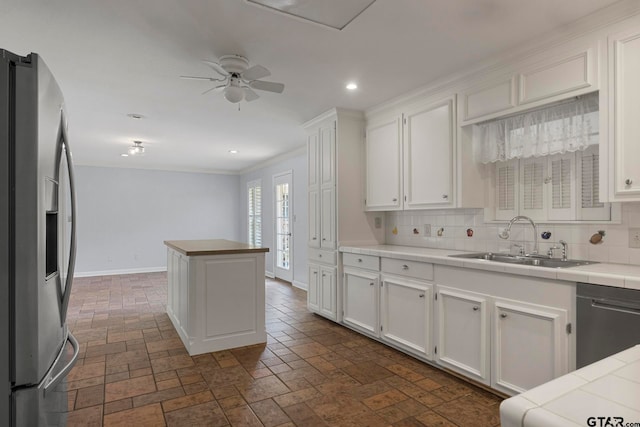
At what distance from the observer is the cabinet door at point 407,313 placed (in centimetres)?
291

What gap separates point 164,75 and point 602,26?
3090 mm

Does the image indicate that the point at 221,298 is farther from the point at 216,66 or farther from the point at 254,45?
the point at 254,45

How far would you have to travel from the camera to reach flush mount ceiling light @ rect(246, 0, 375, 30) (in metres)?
2.00

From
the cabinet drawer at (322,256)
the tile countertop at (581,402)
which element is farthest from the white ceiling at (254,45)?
the tile countertop at (581,402)

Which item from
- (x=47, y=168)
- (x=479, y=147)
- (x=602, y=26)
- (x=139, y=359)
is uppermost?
(x=602, y=26)

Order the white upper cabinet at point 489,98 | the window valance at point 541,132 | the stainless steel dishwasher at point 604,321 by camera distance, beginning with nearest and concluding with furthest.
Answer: the stainless steel dishwasher at point 604,321 → the window valance at point 541,132 → the white upper cabinet at point 489,98

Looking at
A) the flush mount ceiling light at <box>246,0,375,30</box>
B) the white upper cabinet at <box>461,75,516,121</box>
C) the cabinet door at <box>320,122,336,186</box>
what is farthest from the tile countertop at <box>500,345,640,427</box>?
the cabinet door at <box>320,122,336,186</box>

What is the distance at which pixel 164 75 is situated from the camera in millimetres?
3092

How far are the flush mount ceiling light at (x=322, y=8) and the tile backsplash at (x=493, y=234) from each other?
1.98 metres

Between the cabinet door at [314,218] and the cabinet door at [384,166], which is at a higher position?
the cabinet door at [384,166]

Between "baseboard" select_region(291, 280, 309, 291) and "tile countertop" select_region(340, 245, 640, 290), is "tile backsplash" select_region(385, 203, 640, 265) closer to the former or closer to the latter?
"tile countertop" select_region(340, 245, 640, 290)

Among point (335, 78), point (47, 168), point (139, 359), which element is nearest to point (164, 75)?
point (335, 78)

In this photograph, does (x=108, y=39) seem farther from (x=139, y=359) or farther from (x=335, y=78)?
(x=139, y=359)

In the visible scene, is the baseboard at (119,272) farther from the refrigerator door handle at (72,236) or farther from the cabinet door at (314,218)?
the refrigerator door handle at (72,236)
